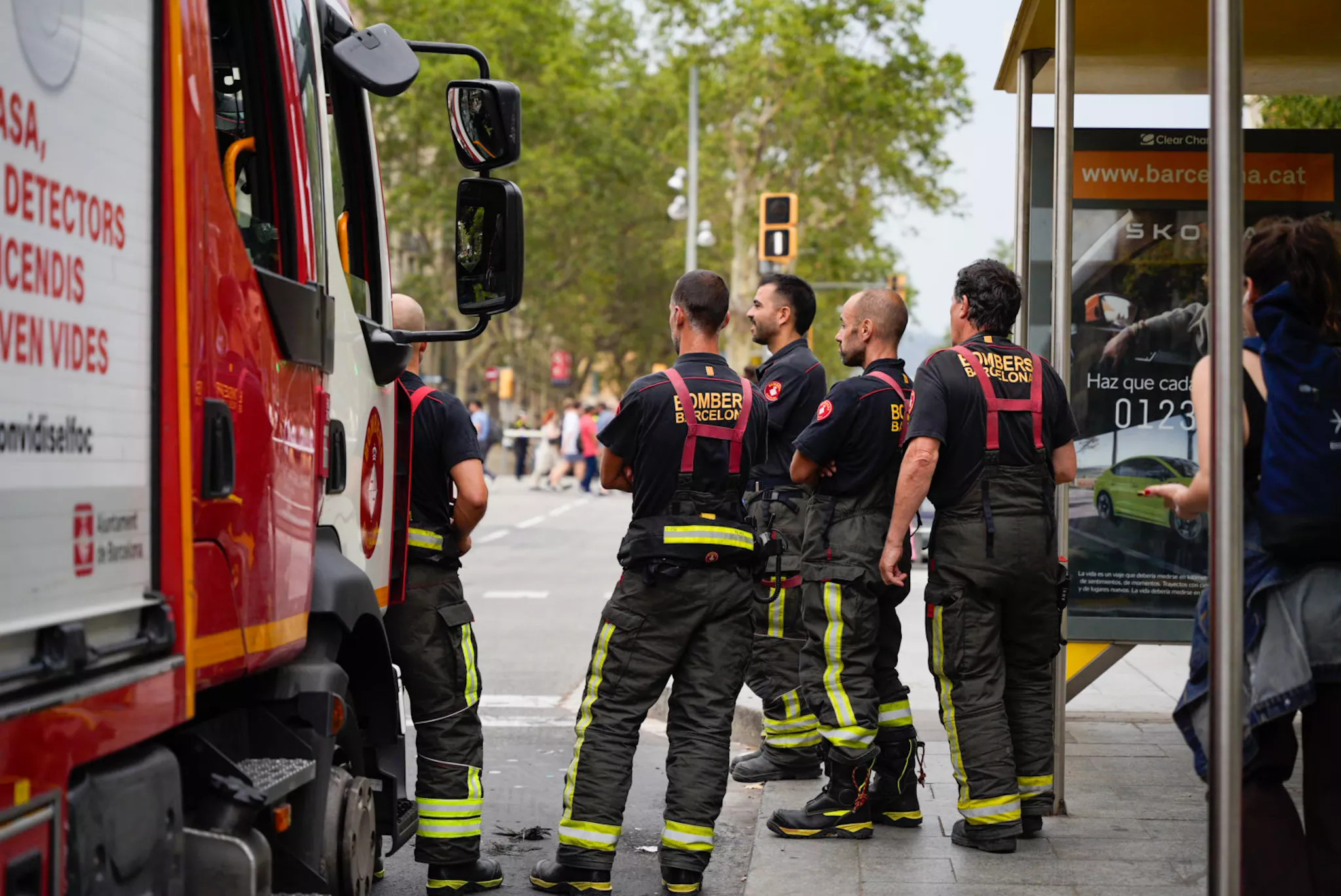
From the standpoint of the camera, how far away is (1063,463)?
546cm

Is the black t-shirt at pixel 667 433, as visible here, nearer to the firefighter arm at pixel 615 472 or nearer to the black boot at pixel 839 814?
the firefighter arm at pixel 615 472

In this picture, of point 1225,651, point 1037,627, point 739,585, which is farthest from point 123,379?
point 1037,627

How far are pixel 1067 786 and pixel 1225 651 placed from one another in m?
3.28

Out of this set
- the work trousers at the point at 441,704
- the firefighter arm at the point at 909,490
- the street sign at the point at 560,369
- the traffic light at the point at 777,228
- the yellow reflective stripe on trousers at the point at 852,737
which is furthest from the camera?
the street sign at the point at 560,369

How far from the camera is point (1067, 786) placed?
6.34 m

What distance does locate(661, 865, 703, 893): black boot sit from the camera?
5086 millimetres

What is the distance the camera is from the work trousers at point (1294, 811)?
349cm

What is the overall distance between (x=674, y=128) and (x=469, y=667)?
126ft

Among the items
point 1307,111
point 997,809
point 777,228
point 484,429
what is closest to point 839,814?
point 997,809

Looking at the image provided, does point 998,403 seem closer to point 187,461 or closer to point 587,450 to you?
point 187,461

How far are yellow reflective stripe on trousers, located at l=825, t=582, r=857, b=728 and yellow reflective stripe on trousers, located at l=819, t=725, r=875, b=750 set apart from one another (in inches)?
0.8

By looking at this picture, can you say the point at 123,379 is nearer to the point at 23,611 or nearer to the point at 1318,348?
the point at 23,611

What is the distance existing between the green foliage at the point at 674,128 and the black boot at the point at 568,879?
3039 centimetres

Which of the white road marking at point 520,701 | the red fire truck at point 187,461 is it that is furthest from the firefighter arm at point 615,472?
the white road marking at point 520,701
